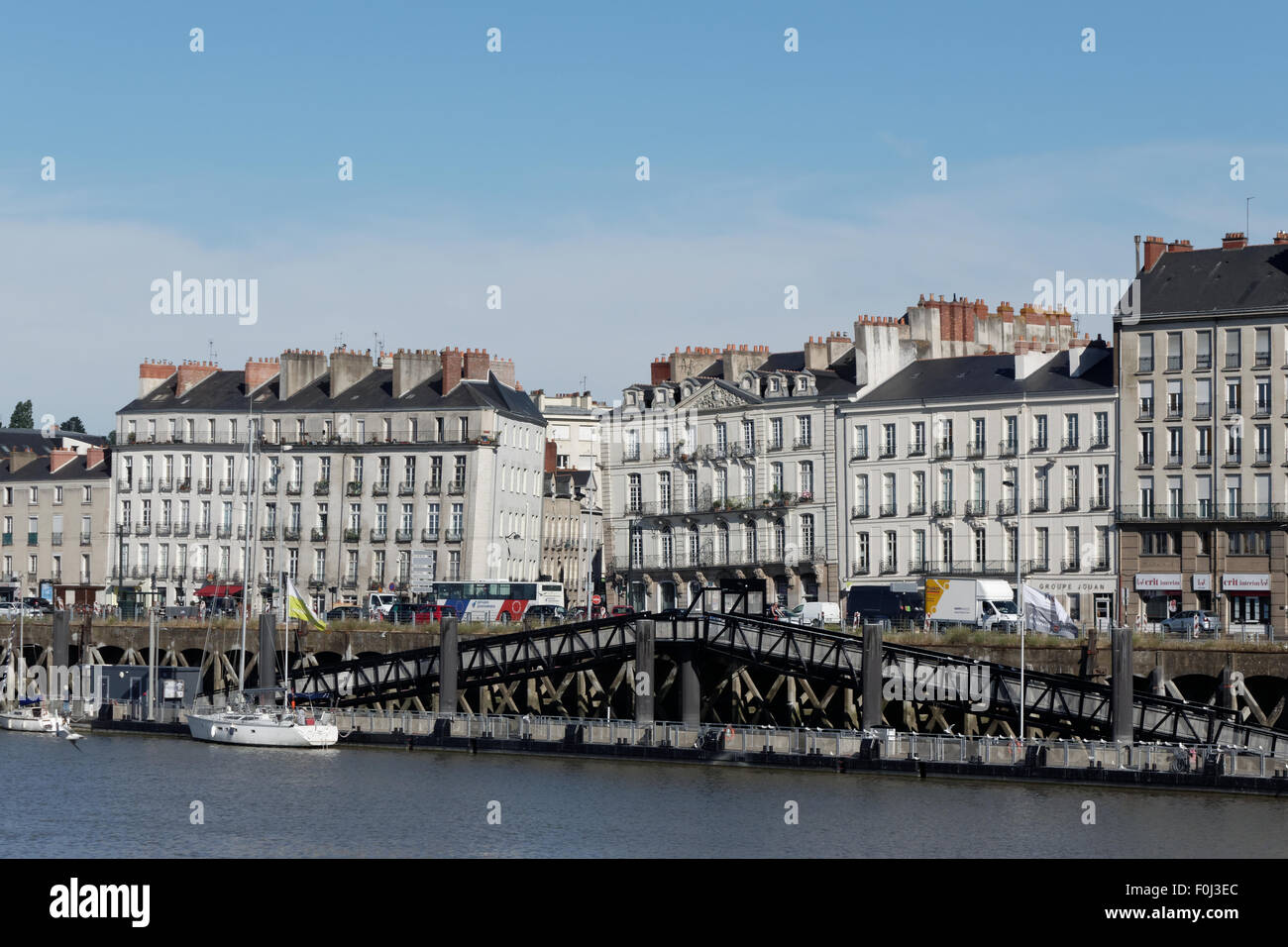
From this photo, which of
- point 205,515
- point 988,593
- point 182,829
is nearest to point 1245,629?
point 988,593

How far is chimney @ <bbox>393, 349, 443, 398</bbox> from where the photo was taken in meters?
129

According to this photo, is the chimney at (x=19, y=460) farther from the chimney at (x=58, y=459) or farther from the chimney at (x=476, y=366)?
the chimney at (x=476, y=366)

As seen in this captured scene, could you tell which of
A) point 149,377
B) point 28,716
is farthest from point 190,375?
point 28,716

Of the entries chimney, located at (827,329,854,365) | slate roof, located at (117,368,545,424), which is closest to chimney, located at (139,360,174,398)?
slate roof, located at (117,368,545,424)

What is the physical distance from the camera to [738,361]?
406ft

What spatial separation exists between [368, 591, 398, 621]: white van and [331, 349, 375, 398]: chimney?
1465cm

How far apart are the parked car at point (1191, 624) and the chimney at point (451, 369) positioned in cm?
4760

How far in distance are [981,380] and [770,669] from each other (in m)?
33.5

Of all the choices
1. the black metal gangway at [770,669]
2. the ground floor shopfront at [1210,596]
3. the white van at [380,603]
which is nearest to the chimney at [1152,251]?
the ground floor shopfront at [1210,596]

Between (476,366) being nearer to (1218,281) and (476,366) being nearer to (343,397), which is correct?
(343,397)

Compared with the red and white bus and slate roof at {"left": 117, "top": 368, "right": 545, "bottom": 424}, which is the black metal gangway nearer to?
the red and white bus

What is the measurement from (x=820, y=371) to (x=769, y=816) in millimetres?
57505

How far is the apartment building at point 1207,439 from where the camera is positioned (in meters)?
103

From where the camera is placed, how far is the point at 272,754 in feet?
276
